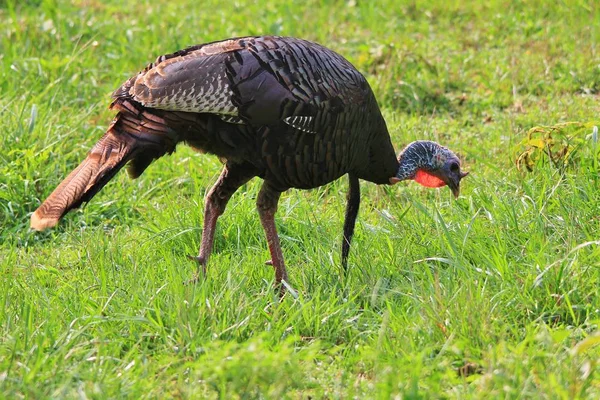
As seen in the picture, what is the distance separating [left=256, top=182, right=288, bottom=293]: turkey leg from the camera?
4.57 m

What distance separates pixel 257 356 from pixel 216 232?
6.60ft

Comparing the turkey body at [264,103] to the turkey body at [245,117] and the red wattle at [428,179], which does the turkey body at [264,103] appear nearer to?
the turkey body at [245,117]

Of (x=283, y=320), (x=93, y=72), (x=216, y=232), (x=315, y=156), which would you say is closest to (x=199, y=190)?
(x=216, y=232)

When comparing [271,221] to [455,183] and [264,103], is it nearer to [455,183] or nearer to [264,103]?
[264,103]

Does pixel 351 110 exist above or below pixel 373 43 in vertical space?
above

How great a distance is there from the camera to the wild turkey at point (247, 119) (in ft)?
13.8

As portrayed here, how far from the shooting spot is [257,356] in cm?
317

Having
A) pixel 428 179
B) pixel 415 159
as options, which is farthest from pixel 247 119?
pixel 428 179

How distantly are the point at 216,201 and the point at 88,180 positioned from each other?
80 centimetres

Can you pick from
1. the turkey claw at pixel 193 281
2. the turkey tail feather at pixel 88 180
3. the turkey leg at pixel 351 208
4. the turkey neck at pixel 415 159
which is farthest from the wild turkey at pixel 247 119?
the turkey neck at pixel 415 159

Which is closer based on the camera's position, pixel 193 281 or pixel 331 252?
pixel 193 281

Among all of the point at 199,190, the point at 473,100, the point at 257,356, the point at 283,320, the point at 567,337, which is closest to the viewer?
the point at 257,356

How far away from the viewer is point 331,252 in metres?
4.65

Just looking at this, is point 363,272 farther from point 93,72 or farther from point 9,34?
point 9,34
